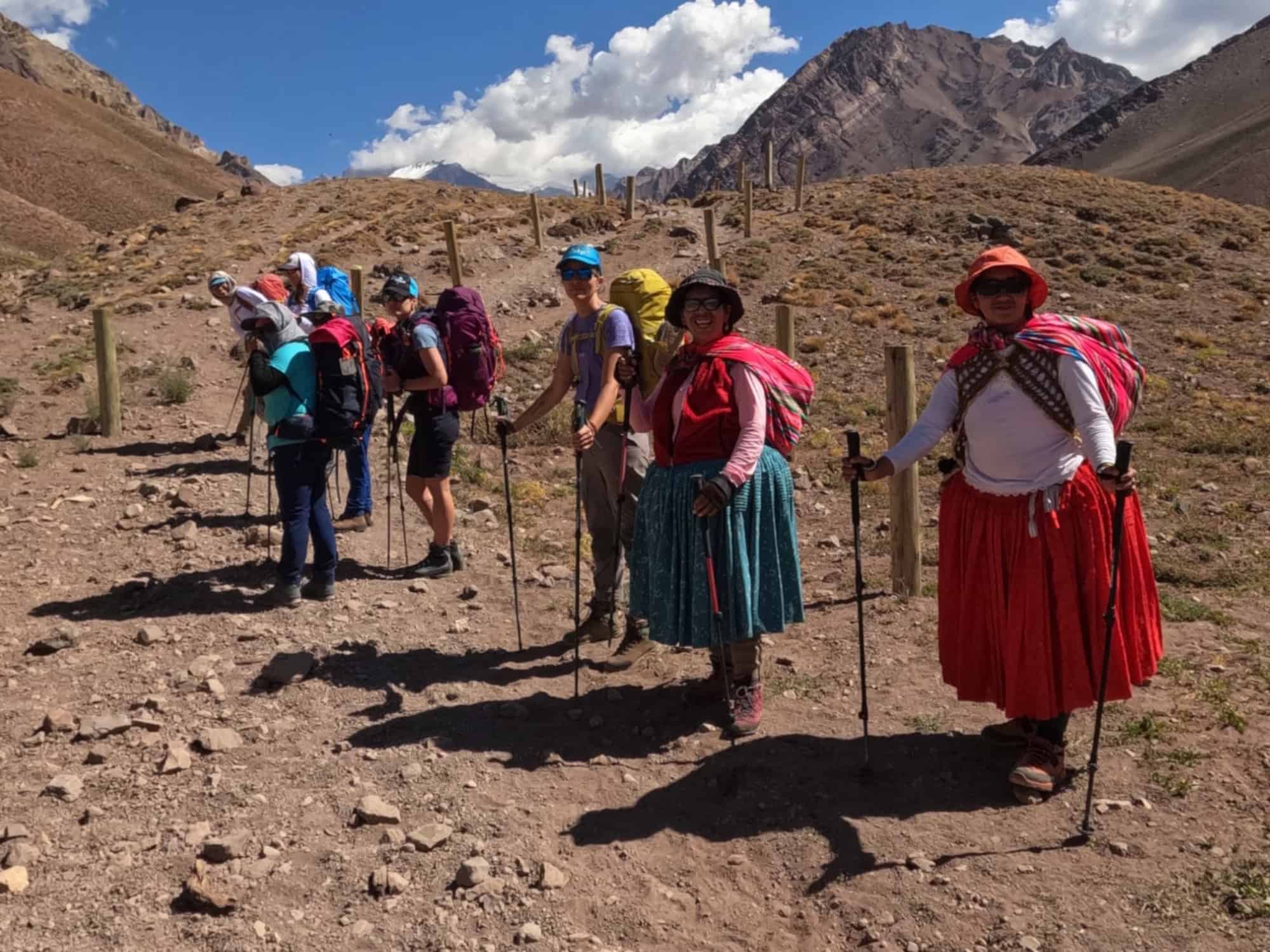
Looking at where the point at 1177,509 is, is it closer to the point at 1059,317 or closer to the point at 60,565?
the point at 1059,317

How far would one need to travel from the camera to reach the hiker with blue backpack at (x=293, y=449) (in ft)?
18.3

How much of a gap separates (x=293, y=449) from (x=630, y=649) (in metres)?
2.34

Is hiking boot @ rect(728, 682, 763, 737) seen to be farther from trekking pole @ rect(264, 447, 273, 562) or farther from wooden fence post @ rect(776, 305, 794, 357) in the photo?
wooden fence post @ rect(776, 305, 794, 357)

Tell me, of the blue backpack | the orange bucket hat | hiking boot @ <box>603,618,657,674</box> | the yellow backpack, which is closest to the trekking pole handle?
the orange bucket hat

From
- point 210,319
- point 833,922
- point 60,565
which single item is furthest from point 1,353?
point 833,922

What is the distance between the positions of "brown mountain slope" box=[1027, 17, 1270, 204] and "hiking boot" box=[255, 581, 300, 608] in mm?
118961

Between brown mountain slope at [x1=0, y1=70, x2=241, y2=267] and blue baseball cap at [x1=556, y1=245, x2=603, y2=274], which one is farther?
brown mountain slope at [x1=0, y1=70, x2=241, y2=267]

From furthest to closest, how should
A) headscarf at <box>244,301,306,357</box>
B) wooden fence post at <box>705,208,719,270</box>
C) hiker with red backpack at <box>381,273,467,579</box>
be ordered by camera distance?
1. wooden fence post at <box>705,208,719,270</box>
2. headscarf at <box>244,301,306,357</box>
3. hiker with red backpack at <box>381,273,467,579</box>

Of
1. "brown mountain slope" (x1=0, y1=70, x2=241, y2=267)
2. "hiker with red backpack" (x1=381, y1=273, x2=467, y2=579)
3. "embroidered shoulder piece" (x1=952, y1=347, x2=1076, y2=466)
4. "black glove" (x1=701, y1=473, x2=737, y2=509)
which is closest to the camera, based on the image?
"embroidered shoulder piece" (x1=952, y1=347, x2=1076, y2=466)

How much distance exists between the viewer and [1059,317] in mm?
3652

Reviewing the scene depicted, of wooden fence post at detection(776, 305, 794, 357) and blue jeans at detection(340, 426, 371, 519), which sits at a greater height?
wooden fence post at detection(776, 305, 794, 357)

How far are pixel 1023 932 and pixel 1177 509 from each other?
21.4 feet

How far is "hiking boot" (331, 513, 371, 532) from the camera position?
750 cm

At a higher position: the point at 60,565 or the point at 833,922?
the point at 60,565
